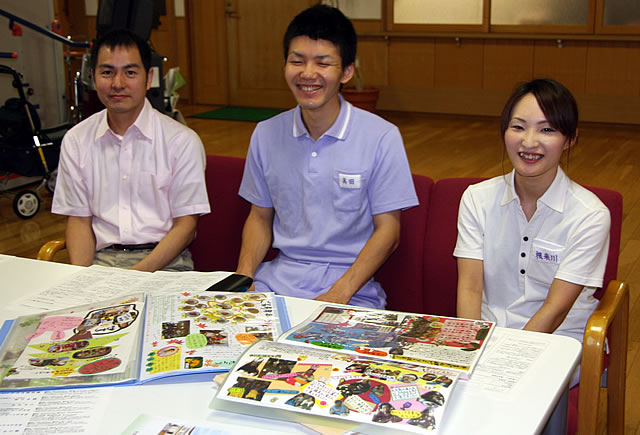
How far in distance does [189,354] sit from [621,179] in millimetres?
4754

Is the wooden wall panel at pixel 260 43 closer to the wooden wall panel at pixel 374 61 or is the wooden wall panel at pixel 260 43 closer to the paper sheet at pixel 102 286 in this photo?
the wooden wall panel at pixel 374 61

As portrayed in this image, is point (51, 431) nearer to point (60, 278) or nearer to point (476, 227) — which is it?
point (60, 278)

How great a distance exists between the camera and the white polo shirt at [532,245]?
1.80 m

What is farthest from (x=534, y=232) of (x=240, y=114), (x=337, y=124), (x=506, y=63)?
(x=240, y=114)

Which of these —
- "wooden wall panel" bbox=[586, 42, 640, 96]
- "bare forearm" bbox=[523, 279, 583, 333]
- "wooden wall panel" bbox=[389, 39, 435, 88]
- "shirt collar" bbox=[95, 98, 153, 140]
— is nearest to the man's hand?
"bare forearm" bbox=[523, 279, 583, 333]

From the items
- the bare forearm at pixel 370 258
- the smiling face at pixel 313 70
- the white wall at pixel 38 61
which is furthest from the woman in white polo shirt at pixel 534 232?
the white wall at pixel 38 61

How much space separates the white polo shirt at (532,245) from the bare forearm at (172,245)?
36.8 inches

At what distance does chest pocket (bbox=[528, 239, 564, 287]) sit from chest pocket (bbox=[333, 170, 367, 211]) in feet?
1.76

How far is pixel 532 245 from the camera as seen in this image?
188cm

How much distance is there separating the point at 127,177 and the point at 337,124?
2.51 feet

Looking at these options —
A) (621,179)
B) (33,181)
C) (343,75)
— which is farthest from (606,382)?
(33,181)

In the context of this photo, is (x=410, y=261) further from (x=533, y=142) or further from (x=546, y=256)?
(x=533, y=142)

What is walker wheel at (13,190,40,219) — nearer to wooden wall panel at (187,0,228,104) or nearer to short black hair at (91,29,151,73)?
short black hair at (91,29,151,73)

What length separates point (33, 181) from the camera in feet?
18.8
